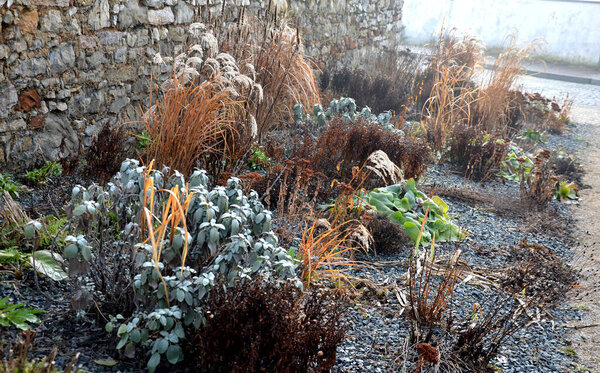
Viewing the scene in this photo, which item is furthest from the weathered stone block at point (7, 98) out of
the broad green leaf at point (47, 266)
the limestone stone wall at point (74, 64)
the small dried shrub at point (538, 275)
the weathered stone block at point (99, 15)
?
the small dried shrub at point (538, 275)

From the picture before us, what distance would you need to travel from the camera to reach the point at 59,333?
2.26 metres

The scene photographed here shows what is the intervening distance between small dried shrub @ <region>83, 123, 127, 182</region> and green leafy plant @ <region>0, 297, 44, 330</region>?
1.70 meters

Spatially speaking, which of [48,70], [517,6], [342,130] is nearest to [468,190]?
[342,130]

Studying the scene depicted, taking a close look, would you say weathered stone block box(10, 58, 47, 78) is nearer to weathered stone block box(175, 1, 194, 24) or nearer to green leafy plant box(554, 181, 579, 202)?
weathered stone block box(175, 1, 194, 24)

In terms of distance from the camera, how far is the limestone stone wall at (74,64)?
3.71 m

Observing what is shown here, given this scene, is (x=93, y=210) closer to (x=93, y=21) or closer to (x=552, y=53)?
(x=93, y=21)

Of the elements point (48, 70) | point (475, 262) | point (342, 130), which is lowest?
point (475, 262)

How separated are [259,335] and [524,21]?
2166cm

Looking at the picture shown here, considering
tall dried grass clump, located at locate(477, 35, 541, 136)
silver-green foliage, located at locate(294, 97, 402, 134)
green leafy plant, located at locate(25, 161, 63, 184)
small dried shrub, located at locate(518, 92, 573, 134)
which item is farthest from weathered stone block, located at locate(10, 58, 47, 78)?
small dried shrub, located at locate(518, 92, 573, 134)

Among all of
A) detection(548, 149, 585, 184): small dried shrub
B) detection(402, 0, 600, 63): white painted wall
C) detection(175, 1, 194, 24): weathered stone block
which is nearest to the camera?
detection(175, 1, 194, 24): weathered stone block

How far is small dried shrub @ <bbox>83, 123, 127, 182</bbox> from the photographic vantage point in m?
3.88

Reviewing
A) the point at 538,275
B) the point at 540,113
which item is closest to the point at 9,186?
the point at 538,275

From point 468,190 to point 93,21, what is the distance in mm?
3604

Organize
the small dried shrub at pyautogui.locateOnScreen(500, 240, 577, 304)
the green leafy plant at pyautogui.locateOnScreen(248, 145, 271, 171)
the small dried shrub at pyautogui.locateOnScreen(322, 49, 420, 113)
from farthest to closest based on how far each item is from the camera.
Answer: the small dried shrub at pyautogui.locateOnScreen(322, 49, 420, 113)
the green leafy plant at pyautogui.locateOnScreen(248, 145, 271, 171)
the small dried shrub at pyautogui.locateOnScreen(500, 240, 577, 304)
